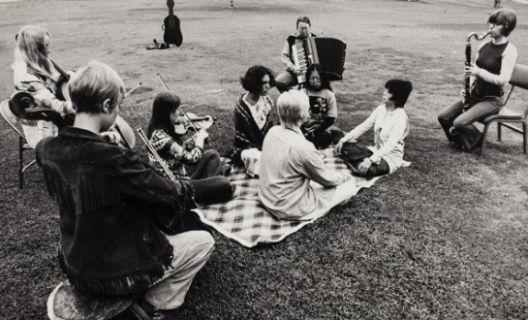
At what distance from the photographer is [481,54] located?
6141mm

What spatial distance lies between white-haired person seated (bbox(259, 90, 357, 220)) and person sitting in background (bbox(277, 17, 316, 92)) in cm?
336

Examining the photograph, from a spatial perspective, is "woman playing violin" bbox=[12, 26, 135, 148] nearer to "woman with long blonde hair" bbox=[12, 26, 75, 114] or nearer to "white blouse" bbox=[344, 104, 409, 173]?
"woman with long blonde hair" bbox=[12, 26, 75, 114]

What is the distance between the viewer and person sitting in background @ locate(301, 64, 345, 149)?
6477 millimetres

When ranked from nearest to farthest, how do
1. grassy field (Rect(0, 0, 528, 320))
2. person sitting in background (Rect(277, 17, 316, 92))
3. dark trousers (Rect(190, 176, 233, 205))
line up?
grassy field (Rect(0, 0, 528, 320))
dark trousers (Rect(190, 176, 233, 205))
person sitting in background (Rect(277, 17, 316, 92))

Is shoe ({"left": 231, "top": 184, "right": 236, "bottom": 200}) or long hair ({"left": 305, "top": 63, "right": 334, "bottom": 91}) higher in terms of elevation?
long hair ({"left": 305, "top": 63, "right": 334, "bottom": 91})

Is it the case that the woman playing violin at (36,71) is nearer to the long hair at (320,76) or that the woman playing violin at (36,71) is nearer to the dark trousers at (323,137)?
the dark trousers at (323,137)

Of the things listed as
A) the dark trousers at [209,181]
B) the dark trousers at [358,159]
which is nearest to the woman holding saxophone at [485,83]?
the dark trousers at [358,159]

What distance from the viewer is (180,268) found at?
10.2 ft

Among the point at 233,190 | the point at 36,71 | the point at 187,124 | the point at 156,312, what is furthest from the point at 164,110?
the point at 156,312

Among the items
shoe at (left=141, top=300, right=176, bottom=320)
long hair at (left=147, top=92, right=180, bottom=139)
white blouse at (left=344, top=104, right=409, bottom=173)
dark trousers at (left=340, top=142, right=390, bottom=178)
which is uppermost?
long hair at (left=147, top=92, right=180, bottom=139)

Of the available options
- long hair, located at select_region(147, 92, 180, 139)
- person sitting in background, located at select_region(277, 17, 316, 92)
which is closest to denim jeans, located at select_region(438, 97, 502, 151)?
person sitting in background, located at select_region(277, 17, 316, 92)

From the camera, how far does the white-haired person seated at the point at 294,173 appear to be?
4.20m

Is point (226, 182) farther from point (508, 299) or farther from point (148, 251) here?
point (508, 299)

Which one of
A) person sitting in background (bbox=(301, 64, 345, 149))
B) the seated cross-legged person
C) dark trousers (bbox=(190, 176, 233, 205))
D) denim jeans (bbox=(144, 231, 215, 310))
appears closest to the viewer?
the seated cross-legged person
